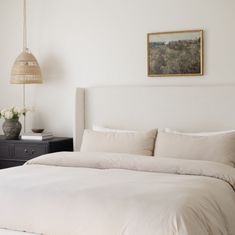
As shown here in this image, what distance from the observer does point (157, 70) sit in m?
4.54

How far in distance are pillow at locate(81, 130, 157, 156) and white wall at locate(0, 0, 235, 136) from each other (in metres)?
0.67

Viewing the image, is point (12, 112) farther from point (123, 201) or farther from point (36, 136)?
point (123, 201)

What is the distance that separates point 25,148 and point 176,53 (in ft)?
5.81

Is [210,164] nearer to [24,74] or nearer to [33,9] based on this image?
[24,74]

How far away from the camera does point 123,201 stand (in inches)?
101

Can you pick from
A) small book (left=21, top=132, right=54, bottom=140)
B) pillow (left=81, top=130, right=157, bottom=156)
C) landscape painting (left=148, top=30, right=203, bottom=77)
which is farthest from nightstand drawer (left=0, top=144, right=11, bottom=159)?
landscape painting (left=148, top=30, right=203, bottom=77)

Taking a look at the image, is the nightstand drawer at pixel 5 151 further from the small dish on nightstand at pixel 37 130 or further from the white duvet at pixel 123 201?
the white duvet at pixel 123 201

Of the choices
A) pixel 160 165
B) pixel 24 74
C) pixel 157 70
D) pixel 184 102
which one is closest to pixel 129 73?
pixel 157 70

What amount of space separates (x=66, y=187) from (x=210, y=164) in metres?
1.12

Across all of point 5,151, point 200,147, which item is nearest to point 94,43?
point 5,151

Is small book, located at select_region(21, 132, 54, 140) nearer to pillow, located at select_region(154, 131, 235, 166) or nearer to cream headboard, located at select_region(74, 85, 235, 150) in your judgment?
cream headboard, located at select_region(74, 85, 235, 150)

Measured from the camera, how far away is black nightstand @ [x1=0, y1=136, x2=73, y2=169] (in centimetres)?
459

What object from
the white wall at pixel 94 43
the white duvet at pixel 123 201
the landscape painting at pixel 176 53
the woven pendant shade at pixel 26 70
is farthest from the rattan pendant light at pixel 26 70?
the white duvet at pixel 123 201

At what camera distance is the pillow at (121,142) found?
13.3 feet
